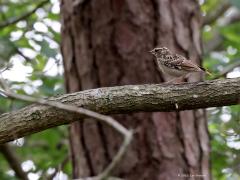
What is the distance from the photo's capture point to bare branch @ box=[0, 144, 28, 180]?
5.41m

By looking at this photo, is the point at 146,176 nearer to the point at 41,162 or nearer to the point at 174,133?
the point at 174,133

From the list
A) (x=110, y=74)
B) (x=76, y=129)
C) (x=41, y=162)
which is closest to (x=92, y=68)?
(x=110, y=74)

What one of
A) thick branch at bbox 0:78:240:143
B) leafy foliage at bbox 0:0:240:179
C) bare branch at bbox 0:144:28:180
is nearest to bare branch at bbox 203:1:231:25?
leafy foliage at bbox 0:0:240:179

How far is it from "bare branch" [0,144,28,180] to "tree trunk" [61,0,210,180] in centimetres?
50

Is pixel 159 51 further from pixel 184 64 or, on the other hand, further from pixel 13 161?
pixel 13 161

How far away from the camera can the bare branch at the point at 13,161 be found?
541 centimetres

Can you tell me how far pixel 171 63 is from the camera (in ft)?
16.7

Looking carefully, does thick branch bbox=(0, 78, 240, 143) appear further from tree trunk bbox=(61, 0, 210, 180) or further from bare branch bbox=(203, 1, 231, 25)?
bare branch bbox=(203, 1, 231, 25)

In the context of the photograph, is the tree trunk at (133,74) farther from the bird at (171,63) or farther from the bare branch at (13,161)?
the bare branch at (13,161)

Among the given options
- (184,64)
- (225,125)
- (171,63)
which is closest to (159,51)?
(171,63)

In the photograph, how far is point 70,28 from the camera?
5.62 metres

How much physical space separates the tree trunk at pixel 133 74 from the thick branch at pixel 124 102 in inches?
62.2

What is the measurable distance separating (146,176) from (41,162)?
1562mm

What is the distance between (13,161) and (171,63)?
1.79m
